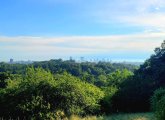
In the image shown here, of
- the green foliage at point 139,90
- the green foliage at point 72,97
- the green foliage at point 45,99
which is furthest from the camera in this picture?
the green foliage at point 139,90

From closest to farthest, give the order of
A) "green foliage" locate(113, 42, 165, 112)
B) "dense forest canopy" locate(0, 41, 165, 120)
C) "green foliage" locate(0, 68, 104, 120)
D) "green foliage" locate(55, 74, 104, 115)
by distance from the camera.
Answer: "green foliage" locate(0, 68, 104, 120) → "dense forest canopy" locate(0, 41, 165, 120) → "green foliage" locate(55, 74, 104, 115) → "green foliage" locate(113, 42, 165, 112)

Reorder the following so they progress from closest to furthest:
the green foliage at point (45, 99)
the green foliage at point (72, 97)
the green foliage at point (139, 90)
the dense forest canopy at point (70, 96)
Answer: the green foliage at point (45, 99), the dense forest canopy at point (70, 96), the green foliage at point (72, 97), the green foliage at point (139, 90)

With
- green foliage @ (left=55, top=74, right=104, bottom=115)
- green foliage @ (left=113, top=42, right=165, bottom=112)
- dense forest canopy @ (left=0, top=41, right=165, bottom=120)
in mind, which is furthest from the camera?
green foliage @ (left=113, top=42, right=165, bottom=112)

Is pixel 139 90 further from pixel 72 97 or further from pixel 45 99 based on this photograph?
pixel 45 99

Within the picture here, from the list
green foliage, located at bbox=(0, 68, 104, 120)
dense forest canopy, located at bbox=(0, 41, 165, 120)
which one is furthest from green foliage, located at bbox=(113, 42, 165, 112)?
green foliage, located at bbox=(0, 68, 104, 120)

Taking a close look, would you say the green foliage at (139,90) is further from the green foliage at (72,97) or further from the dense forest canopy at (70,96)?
the green foliage at (72,97)

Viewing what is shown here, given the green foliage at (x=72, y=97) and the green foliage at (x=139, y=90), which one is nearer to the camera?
the green foliage at (x=72, y=97)

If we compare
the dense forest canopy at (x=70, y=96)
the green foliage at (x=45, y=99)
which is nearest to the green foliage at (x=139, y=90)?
the dense forest canopy at (x=70, y=96)

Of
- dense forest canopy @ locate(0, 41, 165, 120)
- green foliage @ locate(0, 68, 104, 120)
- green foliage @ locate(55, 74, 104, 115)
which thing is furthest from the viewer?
green foliage @ locate(55, 74, 104, 115)

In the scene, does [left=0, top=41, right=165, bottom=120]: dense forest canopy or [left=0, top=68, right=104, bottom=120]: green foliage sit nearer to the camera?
[left=0, top=68, right=104, bottom=120]: green foliage

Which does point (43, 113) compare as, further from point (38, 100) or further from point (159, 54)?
point (159, 54)

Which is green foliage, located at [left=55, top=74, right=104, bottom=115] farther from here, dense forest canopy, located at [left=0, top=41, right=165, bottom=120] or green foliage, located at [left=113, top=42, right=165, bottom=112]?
green foliage, located at [left=113, top=42, right=165, bottom=112]

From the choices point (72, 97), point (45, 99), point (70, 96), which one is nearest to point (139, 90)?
point (72, 97)

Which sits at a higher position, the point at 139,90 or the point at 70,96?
the point at 70,96
